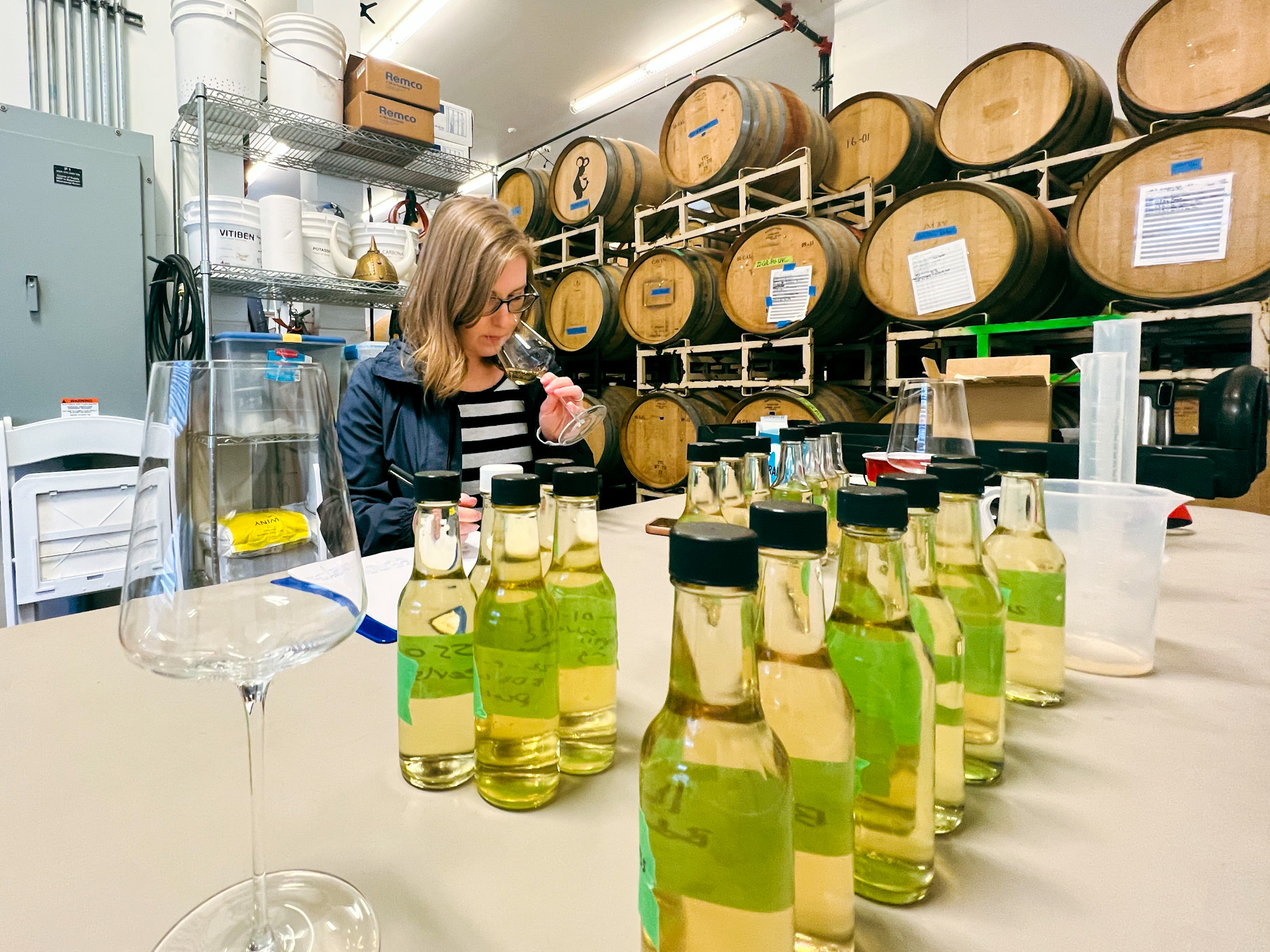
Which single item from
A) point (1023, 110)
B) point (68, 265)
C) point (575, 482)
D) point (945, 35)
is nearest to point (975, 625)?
point (575, 482)

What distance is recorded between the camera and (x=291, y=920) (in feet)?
1.15

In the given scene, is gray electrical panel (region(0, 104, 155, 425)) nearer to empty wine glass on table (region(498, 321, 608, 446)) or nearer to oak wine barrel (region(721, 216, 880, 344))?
empty wine glass on table (region(498, 321, 608, 446))

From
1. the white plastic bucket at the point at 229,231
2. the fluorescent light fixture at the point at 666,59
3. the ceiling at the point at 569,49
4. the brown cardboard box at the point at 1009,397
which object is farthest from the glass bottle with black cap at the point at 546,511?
the fluorescent light fixture at the point at 666,59

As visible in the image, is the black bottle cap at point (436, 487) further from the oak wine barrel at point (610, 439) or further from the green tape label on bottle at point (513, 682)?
the oak wine barrel at point (610, 439)

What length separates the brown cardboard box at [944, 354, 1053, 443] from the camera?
70.5 inches

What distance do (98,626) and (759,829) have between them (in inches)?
35.5

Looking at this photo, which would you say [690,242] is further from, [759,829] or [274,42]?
[759,829]

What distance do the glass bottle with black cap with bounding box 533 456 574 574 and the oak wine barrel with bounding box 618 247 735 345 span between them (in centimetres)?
307

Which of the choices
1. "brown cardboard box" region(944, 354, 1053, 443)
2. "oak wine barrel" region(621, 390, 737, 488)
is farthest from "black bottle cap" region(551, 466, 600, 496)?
"oak wine barrel" region(621, 390, 737, 488)

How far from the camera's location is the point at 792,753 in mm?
310

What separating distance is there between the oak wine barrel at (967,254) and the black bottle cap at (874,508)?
261 centimetres

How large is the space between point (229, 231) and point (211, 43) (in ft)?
2.41

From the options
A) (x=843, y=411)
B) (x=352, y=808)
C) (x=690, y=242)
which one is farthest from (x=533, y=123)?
(x=352, y=808)

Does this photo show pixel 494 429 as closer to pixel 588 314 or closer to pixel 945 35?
pixel 588 314
